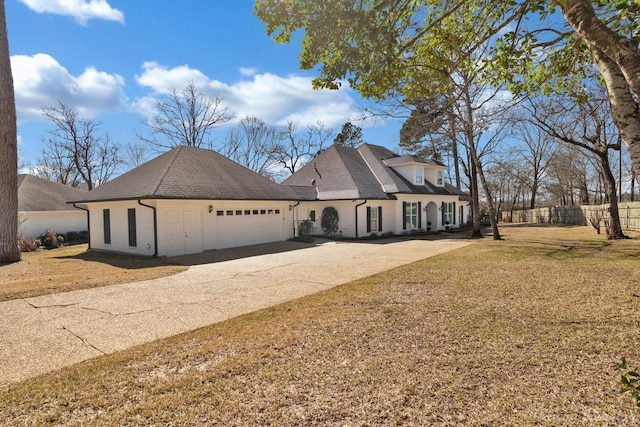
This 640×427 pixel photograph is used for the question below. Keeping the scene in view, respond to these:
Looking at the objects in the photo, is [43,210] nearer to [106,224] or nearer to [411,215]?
[106,224]

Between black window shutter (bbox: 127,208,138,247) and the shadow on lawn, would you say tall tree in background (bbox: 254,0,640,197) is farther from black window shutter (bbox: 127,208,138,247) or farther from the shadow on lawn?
black window shutter (bbox: 127,208,138,247)

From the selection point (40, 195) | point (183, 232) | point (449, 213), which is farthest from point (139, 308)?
point (449, 213)

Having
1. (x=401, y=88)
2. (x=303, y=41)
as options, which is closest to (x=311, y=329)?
(x=303, y=41)

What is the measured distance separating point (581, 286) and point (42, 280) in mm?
13089

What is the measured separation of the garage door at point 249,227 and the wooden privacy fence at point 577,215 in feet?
70.1

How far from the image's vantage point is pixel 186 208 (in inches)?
590

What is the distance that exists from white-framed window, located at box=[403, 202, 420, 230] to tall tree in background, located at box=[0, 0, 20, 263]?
20262mm

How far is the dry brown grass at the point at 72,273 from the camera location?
8023mm

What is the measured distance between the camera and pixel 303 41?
16.5 ft

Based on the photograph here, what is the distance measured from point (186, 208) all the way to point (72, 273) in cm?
514

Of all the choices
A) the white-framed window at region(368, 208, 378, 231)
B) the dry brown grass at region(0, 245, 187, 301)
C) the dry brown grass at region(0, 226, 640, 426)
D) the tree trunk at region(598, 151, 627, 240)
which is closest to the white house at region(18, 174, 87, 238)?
the dry brown grass at region(0, 245, 187, 301)

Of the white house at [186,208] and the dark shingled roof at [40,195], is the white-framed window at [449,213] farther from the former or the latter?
the dark shingled roof at [40,195]

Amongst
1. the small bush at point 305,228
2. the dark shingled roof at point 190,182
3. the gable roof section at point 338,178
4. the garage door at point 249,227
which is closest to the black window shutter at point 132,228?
the dark shingled roof at point 190,182

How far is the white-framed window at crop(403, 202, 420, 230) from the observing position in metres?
23.9
